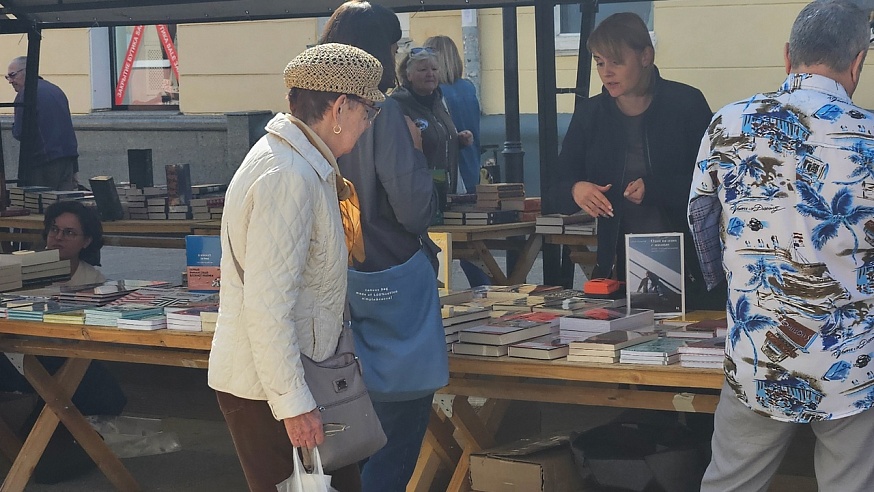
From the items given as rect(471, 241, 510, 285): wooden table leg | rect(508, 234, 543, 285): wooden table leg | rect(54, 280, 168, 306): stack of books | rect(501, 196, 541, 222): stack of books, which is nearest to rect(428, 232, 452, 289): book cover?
rect(54, 280, 168, 306): stack of books

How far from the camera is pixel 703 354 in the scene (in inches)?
125

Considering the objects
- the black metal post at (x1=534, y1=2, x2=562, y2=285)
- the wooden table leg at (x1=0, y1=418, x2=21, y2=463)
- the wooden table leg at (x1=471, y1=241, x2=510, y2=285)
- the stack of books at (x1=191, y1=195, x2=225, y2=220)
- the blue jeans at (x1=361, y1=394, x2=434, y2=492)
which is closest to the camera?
the blue jeans at (x1=361, y1=394, x2=434, y2=492)

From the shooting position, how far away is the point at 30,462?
167 inches

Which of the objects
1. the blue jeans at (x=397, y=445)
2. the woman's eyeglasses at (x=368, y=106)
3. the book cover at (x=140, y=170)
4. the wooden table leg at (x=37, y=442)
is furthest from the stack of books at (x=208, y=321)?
the book cover at (x=140, y=170)

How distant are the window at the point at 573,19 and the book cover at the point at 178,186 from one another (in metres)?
3.97

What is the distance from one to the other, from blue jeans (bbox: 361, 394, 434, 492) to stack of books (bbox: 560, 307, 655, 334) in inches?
21.6

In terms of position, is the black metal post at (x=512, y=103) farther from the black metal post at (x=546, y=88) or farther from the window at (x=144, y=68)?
the window at (x=144, y=68)

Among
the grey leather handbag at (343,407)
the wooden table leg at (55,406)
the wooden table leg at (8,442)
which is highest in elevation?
the grey leather handbag at (343,407)

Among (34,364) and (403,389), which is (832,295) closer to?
(403,389)

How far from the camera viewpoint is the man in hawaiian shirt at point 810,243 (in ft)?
7.61

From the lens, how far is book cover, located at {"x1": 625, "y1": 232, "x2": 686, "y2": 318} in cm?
381

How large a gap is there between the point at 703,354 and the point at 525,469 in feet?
2.60

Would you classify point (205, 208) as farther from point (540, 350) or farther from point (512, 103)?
point (540, 350)

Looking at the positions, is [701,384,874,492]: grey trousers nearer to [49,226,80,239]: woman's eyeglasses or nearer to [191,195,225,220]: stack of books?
[49,226,80,239]: woman's eyeglasses
